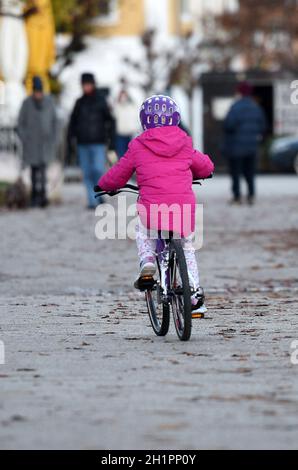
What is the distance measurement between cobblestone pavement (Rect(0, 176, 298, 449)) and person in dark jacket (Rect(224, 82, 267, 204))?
28.1ft

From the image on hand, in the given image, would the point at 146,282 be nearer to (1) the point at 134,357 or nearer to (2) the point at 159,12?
(1) the point at 134,357

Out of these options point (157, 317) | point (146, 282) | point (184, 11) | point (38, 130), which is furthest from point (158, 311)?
point (184, 11)

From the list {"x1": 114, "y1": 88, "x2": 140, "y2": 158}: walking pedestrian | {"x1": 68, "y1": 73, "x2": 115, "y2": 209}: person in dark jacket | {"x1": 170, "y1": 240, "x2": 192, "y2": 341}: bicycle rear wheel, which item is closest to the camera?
{"x1": 170, "y1": 240, "x2": 192, "y2": 341}: bicycle rear wheel

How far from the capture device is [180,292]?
31.8 ft

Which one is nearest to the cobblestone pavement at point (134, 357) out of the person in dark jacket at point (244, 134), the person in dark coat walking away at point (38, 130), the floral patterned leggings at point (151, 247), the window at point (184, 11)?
the floral patterned leggings at point (151, 247)

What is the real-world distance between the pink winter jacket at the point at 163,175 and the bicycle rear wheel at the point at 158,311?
42 centimetres

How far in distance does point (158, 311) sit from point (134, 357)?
3.94 ft

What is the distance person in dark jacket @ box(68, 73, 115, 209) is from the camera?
78.9ft

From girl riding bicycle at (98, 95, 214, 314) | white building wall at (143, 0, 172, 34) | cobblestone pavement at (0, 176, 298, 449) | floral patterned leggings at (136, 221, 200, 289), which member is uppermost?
white building wall at (143, 0, 172, 34)

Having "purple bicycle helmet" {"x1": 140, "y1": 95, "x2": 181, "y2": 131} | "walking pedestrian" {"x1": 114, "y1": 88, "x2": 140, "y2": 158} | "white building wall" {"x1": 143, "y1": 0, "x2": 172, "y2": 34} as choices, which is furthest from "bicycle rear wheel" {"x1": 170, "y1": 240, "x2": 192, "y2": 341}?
"white building wall" {"x1": 143, "y1": 0, "x2": 172, "y2": 34}

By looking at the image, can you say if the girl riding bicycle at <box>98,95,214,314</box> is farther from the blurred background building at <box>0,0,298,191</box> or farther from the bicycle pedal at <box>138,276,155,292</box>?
the blurred background building at <box>0,0,298,191</box>
